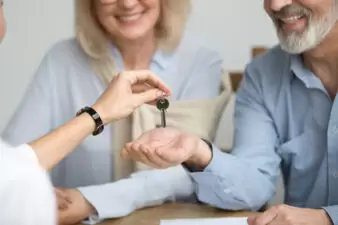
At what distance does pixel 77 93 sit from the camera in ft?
4.93

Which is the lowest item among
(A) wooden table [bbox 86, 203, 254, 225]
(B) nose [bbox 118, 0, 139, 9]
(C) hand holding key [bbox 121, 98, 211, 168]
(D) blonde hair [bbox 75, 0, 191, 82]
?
(A) wooden table [bbox 86, 203, 254, 225]

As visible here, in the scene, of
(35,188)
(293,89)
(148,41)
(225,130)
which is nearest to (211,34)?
(225,130)

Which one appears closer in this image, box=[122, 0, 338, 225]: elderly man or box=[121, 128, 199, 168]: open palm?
box=[121, 128, 199, 168]: open palm

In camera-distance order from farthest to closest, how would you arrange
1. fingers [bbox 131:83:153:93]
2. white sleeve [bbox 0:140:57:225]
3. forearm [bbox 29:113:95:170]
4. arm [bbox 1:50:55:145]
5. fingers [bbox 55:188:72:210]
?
arm [bbox 1:50:55:145] → fingers [bbox 131:83:153:93] → fingers [bbox 55:188:72:210] → forearm [bbox 29:113:95:170] → white sleeve [bbox 0:140:57:225]

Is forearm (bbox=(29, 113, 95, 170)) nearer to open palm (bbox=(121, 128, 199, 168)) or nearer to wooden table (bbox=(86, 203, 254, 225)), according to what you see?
open palm (bbox=(121, 128, 199, 168))

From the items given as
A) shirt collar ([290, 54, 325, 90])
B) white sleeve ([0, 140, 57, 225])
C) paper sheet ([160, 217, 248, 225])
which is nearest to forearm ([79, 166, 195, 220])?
paper sheet ([160, 217, 248, 225])

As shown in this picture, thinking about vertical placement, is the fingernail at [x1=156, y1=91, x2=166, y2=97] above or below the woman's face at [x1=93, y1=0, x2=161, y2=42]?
below

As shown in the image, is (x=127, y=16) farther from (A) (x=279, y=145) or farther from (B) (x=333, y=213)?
(B) (x=333, y=213)

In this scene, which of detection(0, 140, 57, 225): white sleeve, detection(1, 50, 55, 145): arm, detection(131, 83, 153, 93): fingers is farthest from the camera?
detection(1, 50, 55, 145): arm

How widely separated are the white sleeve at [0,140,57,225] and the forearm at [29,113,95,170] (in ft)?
0.95

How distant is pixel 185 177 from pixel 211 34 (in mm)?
1250

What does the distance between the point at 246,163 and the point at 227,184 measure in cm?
8

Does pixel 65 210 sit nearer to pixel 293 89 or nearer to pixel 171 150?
pixel 171 150

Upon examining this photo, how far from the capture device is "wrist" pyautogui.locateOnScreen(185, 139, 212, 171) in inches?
49.9
